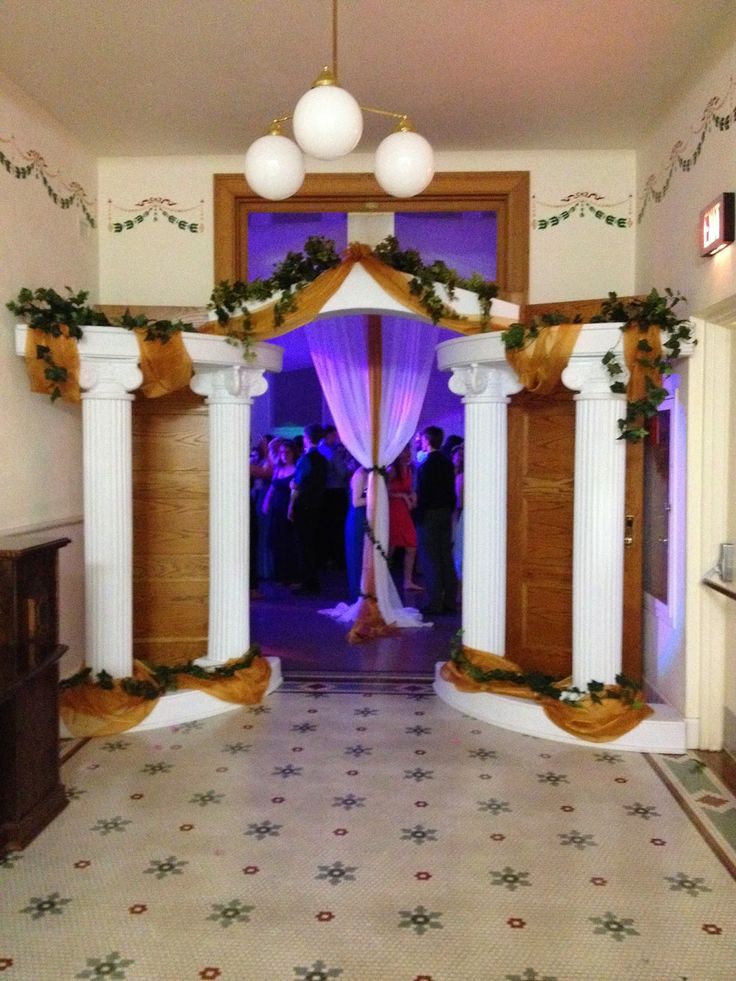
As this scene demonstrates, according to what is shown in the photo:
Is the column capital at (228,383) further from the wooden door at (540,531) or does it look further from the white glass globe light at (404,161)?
the white glass globe light at (404,161)

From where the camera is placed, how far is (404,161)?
10.3ft

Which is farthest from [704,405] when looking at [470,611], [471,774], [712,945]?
[712,945]

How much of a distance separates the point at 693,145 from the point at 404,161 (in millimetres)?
2281

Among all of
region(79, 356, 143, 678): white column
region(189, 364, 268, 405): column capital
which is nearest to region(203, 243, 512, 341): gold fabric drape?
region(189, 364, 268, 405): column capital

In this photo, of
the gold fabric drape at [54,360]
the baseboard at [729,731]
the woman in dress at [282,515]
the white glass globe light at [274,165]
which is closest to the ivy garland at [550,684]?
the baseboard at [729,731]

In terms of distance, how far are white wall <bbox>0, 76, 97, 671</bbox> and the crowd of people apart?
2.64 meters

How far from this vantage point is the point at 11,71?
15.0 feet

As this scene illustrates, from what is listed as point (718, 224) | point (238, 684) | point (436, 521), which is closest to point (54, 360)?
point (238, 684)

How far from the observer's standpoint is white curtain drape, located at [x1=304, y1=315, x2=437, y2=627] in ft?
23.2

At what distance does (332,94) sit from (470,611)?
3.36 metres

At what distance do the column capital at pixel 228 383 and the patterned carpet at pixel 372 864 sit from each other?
1951 mm

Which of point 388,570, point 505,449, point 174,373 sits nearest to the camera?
point 174,373

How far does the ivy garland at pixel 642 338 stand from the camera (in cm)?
451

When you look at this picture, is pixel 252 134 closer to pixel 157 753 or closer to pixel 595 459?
pixel 595 459
